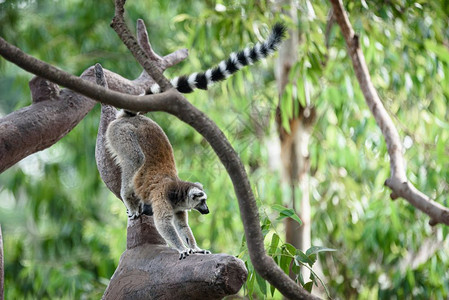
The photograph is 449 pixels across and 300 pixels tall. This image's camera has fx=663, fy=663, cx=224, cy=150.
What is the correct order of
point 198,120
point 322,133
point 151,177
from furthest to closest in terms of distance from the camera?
point 322,133, point 151,177, point 198,120

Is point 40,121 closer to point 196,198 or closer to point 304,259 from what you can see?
point 196,198

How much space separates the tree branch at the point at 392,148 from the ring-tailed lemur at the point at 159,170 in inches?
36.4

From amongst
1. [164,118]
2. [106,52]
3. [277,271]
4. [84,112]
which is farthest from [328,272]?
[277,271]

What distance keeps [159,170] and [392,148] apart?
3.85 feet

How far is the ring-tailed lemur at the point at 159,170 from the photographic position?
2.96 metres

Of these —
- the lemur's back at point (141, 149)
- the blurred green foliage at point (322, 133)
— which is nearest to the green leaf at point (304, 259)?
the lemur's back at point (141, 149)

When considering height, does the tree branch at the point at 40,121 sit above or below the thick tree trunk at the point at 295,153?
above

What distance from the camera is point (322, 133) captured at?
5.71m

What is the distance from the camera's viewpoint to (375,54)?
4.86 metres

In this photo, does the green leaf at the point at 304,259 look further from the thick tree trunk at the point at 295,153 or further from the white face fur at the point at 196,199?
the thick tree trunk at the point at 295,153

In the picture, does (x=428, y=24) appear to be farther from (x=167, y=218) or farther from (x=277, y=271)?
(x=277, y=271)

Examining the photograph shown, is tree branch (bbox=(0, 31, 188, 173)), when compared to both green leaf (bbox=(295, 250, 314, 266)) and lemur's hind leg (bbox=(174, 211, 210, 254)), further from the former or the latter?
green leaf (bbox=(295, 250, 314, 266))

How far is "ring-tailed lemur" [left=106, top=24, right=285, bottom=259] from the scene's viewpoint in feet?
9.70

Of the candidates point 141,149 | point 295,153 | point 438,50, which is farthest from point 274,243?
point 295,153
